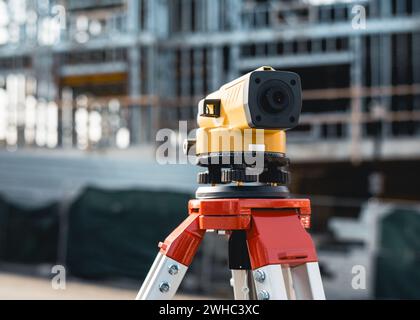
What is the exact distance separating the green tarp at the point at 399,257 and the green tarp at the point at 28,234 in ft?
17.4

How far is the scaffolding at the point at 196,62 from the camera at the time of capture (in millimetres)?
15312

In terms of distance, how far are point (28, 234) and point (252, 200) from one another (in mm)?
9350

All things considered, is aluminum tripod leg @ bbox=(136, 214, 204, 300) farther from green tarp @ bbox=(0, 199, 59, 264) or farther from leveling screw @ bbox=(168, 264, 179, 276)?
green tarp @ bbox=(0, 199, 59, 264)

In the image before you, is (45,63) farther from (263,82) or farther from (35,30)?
(263,82)

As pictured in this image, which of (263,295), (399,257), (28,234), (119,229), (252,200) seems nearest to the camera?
(263,295)

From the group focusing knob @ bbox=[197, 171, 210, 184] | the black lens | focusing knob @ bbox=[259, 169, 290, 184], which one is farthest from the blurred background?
the black lens

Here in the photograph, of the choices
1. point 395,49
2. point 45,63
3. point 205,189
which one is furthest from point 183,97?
point 205,189

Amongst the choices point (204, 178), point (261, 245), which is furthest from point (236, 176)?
point (261, 245)

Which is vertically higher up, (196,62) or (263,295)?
(196,62)

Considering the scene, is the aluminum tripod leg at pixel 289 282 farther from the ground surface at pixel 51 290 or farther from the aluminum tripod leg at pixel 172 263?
the ground surface at pixel 51 290

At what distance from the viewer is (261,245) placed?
2035mm

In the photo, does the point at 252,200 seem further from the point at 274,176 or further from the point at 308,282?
the point at 308,282

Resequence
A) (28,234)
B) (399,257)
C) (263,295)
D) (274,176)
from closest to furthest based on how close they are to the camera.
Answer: (263,295), (274,176), (399,257), (28,234)

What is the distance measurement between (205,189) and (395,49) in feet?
48.9
